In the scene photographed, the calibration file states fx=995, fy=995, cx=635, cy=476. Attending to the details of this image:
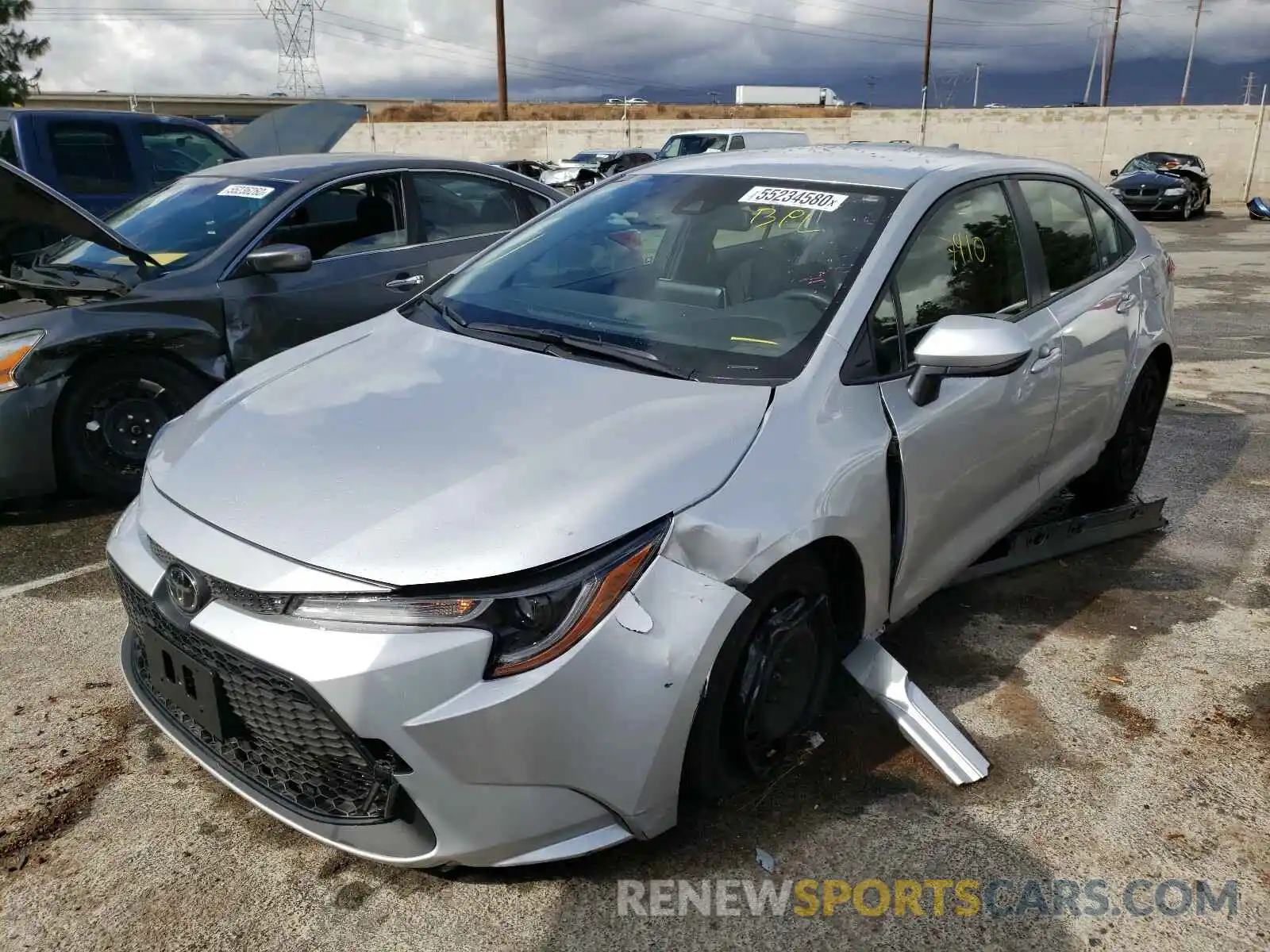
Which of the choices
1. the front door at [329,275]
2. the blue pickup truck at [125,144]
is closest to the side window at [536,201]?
the front door at [329,275]

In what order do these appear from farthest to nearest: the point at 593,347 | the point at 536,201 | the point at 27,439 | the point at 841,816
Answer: the point at 536,201
the point at 27,439
the point at 593,347
the point at 841,816

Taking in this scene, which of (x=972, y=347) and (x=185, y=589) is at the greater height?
(x=972, y=347)

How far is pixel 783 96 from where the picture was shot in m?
75.4

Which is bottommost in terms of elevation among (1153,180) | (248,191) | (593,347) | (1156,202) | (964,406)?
(1156,202)

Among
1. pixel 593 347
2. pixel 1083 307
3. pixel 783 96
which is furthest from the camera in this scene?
pixel 783 96

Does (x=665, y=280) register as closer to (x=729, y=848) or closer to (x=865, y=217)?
(x=865, y=217)

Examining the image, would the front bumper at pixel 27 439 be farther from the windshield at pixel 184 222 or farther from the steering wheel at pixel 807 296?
the steering wheel at pixel 807 296

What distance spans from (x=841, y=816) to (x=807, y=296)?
136 centimetres

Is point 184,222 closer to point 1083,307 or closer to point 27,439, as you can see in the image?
point 27,439

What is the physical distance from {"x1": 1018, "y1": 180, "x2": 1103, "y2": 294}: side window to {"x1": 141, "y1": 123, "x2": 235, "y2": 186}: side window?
A: 6589 millimetres

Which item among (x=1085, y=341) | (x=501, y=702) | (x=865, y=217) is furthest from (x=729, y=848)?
(x=1085, y=341)

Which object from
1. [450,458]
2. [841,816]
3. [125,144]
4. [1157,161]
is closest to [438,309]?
[450,458]

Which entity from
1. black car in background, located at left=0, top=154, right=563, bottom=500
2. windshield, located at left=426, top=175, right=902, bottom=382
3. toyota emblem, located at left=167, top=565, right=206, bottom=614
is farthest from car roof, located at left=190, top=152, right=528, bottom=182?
toyota emblem, located at left=167, top=565, right=206, bottom=614

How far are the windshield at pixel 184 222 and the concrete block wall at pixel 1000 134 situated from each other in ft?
59.0
